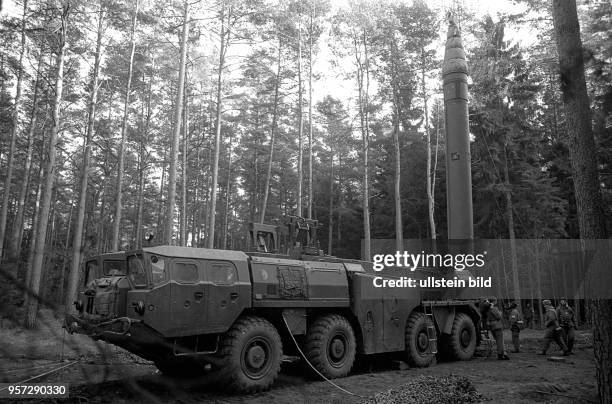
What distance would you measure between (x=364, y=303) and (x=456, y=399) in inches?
125

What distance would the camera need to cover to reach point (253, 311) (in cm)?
812

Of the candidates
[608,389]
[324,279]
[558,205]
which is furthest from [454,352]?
[558,205]

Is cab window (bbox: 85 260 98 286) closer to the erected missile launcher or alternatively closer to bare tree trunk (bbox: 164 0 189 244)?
the erected missile launcher

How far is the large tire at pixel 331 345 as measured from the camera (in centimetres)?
871

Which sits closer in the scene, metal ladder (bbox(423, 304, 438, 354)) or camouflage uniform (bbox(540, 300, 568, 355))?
metal ladder (bbox(423, 304, 438, 354))

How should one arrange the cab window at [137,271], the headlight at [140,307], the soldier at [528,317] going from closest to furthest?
the headlight at [140,307], the cab window at [137,271], the soldier at [528,317]

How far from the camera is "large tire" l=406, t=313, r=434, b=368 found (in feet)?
34.8

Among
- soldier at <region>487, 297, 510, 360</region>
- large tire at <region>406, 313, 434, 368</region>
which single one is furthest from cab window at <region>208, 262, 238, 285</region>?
soldier at <region>487, 297, 510, 360</region>

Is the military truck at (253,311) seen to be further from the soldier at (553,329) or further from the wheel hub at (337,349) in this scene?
the soldier at (553,329)

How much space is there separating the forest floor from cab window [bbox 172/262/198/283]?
1370mm

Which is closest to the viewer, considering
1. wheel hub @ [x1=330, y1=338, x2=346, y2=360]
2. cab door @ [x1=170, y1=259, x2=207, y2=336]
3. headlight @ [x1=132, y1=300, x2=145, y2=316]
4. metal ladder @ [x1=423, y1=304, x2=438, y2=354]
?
headlight @ [x1=132, y1=300, x2=145, y2=316]

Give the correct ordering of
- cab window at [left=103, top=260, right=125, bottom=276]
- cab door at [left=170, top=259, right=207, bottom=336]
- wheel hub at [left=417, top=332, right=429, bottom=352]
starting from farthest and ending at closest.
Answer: wheel hub at [left=417, top=332, right=429, bottom=352] < cab window at [left=103, top=260, right=125, bottom=276] < cab door at [left=170, top=259, right=207, bottom=336]

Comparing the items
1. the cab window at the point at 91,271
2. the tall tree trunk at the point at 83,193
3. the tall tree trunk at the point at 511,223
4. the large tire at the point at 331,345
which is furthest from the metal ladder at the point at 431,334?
the tall tree trunk at the point at 511,223

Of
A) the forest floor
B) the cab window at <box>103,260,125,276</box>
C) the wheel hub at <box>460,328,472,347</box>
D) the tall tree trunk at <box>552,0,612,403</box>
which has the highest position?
the tall tree trunk at <box>552,0,612,403</box>
